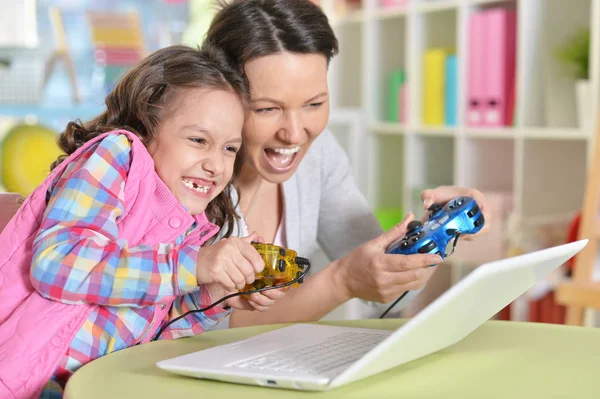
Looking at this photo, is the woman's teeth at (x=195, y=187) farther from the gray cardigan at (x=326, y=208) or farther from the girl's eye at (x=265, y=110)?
the gray cardigan at (x=326, y=208)

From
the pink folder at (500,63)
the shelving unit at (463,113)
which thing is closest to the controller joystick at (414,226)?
the shelving unit at (463,113)

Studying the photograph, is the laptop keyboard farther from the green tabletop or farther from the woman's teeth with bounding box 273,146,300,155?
the woman's teeth with bounding box 273,146,300,155

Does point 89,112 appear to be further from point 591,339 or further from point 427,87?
point 591,339

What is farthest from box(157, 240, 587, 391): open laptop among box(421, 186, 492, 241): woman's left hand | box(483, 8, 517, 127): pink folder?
box(483, 8, 517, 127): pink folder

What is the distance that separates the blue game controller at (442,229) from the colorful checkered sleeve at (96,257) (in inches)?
14.6

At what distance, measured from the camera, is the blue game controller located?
47.8 inches

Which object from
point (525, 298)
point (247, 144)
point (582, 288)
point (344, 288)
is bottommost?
point (525, 298)

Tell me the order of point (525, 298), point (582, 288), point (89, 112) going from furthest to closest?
point (89, 112)
point (525, 298)
point (582, 288)

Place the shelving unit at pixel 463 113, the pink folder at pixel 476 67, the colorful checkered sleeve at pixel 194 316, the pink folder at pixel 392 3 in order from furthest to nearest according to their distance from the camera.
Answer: the pink folder at pixel 392 3 → the pink folder at pixel 476 67 → the shelving unit at pixel 463 113 → the colorful checkered sleeve at pixel 194 316

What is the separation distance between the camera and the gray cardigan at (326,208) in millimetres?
1685

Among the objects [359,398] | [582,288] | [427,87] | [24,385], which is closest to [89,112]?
[427,87]

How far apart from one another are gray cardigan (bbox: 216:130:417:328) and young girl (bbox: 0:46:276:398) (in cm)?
46

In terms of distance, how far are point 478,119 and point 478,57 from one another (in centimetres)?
22

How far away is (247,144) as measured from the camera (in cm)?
148
